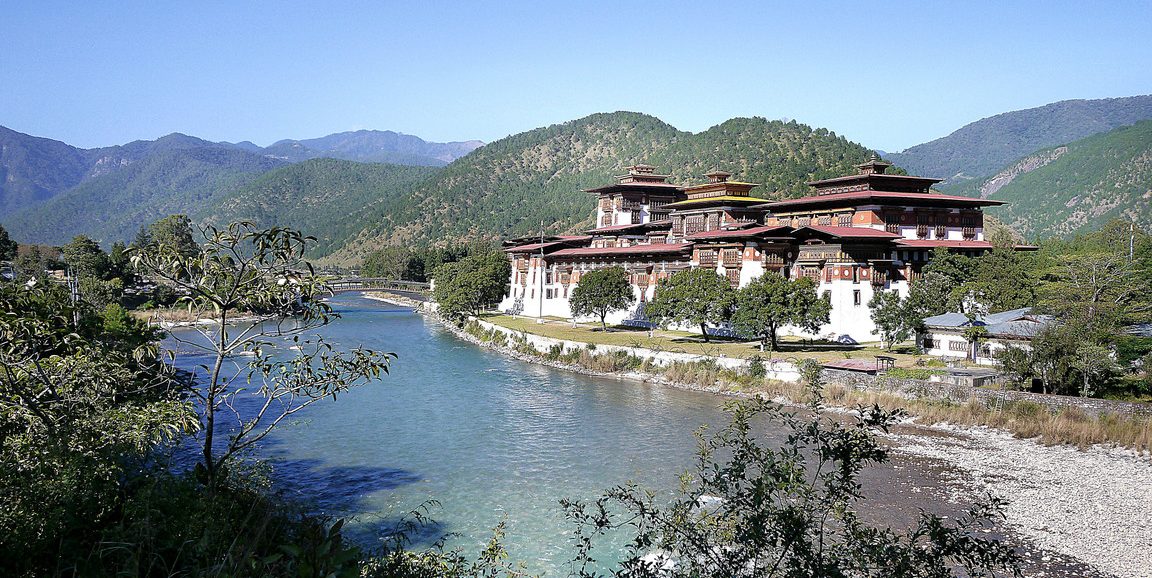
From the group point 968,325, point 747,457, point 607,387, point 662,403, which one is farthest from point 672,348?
point 747,457

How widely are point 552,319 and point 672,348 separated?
2424 centimetres

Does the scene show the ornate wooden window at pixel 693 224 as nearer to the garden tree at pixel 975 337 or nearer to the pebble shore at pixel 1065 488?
the garden tree at pixel 975 337

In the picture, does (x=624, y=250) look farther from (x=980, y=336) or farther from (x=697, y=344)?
(x=980, y=336)

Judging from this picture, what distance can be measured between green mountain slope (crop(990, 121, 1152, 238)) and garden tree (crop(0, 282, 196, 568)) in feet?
423

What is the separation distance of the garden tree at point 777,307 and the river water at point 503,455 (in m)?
7.28

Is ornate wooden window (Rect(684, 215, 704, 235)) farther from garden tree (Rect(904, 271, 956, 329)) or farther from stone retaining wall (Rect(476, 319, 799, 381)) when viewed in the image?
garden tree (Rect(904, 271, 956, 329))

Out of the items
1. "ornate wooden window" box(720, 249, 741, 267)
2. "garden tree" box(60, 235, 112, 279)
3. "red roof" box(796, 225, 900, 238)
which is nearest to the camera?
"red roof" box(796, 225, 900, 238)

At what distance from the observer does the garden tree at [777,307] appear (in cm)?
4297

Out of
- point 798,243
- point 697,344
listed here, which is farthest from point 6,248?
point 798,243

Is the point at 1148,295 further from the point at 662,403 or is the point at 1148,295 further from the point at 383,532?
the point at 383,532

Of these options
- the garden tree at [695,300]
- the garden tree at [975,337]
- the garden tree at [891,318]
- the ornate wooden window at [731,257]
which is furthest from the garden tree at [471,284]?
the garden tree at [975,337]

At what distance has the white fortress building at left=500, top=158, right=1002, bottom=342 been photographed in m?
47.2

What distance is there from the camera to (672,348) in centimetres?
4547

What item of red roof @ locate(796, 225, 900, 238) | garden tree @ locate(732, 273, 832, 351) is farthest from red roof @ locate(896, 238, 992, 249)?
garden tree @ locate(732, 273, 832, 351)
